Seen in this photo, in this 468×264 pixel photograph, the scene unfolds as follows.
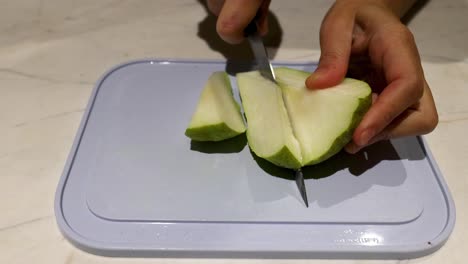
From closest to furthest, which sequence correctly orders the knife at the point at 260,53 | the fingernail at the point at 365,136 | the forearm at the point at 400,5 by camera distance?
the fingernail at the point at 365,136, the knife at the point at 260,53, the forearm at the point at 400,5

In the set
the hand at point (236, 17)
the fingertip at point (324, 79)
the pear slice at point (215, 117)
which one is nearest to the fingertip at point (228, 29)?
the hand at point (236, 17)

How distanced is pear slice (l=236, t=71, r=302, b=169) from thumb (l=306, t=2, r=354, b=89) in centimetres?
7

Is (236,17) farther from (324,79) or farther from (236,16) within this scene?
(324,79)

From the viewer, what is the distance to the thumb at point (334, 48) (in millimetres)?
798

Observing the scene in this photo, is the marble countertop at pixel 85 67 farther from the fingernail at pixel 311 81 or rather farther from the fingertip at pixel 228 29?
the fingernail at pixel 311 81

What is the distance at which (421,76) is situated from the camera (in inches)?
31.3

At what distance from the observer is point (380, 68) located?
861 millimetres

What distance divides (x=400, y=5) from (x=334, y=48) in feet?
1.17

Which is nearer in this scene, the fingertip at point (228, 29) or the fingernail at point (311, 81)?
the fingernail at point (311, 81)

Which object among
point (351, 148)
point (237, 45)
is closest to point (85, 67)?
point (237, 45)

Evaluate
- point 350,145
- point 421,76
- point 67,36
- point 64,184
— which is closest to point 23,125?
point 64,184

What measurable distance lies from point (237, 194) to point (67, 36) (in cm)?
65

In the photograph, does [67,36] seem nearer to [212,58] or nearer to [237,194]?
[212,58]

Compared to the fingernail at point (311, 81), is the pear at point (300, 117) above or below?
below
